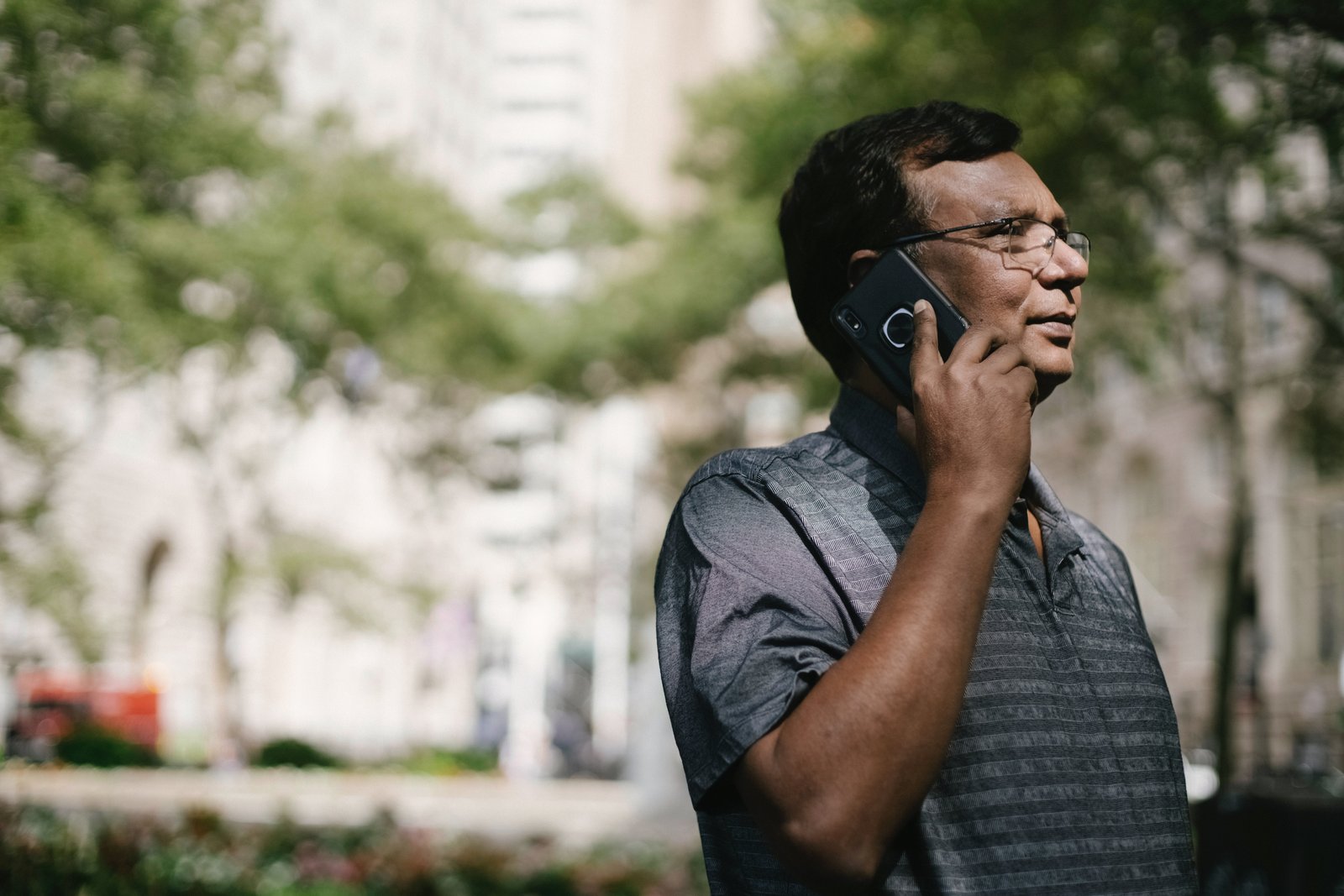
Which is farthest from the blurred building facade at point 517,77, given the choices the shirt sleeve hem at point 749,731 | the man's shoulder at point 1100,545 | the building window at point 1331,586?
the shirt sleeve hem at point 749,731

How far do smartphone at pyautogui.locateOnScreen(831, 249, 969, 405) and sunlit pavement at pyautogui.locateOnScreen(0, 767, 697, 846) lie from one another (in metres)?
7.52

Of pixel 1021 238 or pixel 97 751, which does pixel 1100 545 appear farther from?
pixel 97 751

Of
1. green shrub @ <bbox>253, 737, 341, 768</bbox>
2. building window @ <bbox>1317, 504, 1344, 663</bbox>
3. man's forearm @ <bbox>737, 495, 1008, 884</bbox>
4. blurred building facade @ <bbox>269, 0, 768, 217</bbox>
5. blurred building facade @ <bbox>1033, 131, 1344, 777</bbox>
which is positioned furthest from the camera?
blurred building facade @ <bbox>269, 0, 768, 217</bbox>

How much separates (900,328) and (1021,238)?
213 millimetres

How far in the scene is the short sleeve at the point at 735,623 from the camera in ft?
4.68

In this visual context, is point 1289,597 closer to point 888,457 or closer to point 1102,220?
point 1102,220

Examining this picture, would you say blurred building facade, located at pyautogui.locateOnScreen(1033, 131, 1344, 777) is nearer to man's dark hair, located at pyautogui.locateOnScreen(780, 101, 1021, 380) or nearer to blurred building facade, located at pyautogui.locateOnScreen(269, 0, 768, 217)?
blurred building facade, located at pyautogui.locateOnScreen(269, 0, 768, 217)

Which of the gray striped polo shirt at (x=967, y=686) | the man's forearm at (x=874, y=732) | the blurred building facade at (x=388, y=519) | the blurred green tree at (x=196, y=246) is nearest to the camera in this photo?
the man's forearm at (x=874, y=732)

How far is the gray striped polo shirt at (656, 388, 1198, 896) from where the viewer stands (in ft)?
4.83

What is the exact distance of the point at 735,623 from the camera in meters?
1.48

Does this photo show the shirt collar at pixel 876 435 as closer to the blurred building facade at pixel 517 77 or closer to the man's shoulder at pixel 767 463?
the man's shoulder at pixel 767 463

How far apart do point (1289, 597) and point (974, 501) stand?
38.9 metres

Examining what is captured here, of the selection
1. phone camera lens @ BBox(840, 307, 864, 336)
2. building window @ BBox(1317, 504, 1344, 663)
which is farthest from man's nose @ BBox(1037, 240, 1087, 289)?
building window @ BBox(1317, 504, 1344, 663)

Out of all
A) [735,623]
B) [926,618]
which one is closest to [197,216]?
[735,623]
